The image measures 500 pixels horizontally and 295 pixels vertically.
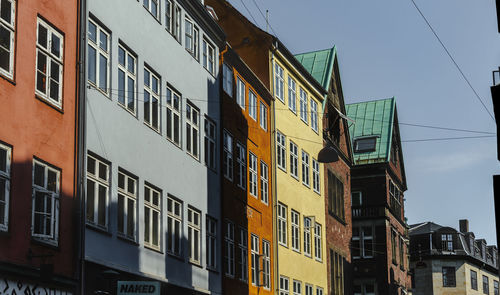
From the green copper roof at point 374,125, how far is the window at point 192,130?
32.2 metres

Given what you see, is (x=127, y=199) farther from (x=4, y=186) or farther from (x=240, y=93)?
(x=240, y=93)

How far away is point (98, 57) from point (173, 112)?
592 centimetres

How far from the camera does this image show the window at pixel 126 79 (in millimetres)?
24609

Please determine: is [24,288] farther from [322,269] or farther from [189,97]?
[322,269]

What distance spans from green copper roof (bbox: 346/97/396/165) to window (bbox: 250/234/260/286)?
26.1 metres

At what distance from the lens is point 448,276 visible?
92750 millimetres

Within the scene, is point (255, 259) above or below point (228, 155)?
below

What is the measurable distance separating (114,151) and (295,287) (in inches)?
774

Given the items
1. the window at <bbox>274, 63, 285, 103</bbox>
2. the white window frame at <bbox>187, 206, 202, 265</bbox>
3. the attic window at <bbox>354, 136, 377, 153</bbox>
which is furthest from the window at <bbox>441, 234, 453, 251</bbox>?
the white window frame at <bbox>187, 206, 202, 265</bbox>

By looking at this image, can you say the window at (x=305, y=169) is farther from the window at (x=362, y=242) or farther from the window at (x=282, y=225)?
the window at (x=362, y=242)

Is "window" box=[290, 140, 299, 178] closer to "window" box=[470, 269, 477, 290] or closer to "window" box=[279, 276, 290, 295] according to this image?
"window" box=[279, 276, 290, 295]

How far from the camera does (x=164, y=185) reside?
Result: 27.2m

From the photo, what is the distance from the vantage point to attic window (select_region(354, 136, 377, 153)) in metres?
63.2

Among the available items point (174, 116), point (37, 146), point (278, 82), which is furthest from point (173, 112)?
point (278, 82)
